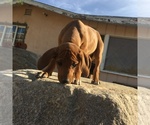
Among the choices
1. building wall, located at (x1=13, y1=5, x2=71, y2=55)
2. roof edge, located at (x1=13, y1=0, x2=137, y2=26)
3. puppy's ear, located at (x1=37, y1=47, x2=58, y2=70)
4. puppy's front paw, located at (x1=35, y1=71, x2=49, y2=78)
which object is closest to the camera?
puppy's ear, located at (x1=37, y1=47, x2=58, y2=70)

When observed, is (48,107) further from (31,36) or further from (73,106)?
(31,36)

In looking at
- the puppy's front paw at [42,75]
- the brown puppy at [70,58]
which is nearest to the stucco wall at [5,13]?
the brown puppy at [70,58]

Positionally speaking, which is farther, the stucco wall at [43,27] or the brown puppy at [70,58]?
the stucco wall at [43,27]

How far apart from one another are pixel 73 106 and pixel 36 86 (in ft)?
1.75

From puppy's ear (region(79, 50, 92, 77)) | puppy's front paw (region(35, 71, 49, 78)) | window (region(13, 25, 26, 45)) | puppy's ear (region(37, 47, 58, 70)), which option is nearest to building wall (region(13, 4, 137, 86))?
window (region(13, 25, 26, 45))

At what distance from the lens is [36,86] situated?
9.25 ft

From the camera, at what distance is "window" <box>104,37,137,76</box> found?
871 cm

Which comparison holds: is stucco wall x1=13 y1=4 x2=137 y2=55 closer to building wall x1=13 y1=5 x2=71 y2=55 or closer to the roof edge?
building wall x1=13 y1=5 x2=71 y2=55

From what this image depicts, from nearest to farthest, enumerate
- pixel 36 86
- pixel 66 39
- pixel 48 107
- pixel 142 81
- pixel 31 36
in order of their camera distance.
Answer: pixel 48 107 < pixel 36 86 < pixel 66 39 < pixel 142 81 < pixel 31 36

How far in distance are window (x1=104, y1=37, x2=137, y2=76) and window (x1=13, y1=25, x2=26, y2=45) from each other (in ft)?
15.3

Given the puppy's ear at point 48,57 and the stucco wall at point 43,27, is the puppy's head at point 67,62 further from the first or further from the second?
the stucco wall at point 43,27

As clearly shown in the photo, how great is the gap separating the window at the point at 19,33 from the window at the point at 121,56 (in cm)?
465

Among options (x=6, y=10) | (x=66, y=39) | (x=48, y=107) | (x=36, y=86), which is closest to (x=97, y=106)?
(x=48, y=107)

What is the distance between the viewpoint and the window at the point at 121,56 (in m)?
8.71
